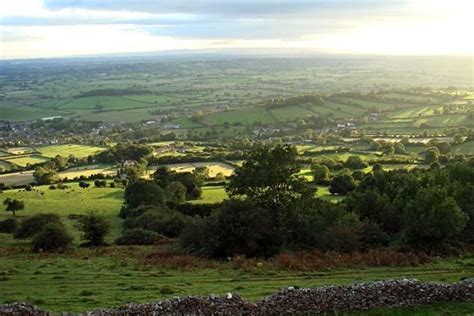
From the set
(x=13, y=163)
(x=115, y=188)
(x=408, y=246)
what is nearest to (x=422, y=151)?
(x=115, y=188)

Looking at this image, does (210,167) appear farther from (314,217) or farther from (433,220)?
(433,220)

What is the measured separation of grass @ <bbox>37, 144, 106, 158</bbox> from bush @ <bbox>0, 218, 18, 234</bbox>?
213 feet

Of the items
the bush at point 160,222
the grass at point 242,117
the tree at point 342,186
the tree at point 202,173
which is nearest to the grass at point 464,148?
the tree at point 342,186

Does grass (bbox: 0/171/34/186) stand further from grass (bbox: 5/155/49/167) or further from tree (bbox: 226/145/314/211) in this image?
tree (bbox: 226/145/314/211)

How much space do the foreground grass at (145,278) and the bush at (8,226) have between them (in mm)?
19489

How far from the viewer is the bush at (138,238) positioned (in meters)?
44.4

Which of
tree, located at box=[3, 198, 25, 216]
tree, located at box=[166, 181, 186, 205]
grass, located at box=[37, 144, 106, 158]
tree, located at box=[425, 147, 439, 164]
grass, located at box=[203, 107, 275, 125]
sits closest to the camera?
tree, located at box=[3, 198, 25, 216]

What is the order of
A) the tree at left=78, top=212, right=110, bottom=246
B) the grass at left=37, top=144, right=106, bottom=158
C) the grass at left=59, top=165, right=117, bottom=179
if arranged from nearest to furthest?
the tree at left=78, top=212, right=110, bottom=246 < the grass at left=59, top=165, right=117, bottom=179 < the grass at left=37, top=144, right=106, bottom=158

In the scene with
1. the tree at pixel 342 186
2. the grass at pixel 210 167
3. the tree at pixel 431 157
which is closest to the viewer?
A: the tree at pixel 342 186

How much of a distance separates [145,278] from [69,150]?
104 metres

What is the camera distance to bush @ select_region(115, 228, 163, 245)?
44375mm

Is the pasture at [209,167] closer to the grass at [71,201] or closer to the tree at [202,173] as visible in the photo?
the tree at [202,173]

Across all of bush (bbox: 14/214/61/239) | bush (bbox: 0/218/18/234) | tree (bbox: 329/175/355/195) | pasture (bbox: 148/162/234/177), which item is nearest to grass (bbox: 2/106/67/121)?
pasture (bbox: 148/162/234/177)

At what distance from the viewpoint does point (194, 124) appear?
15562 centimetres
